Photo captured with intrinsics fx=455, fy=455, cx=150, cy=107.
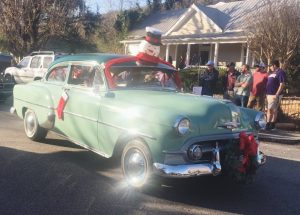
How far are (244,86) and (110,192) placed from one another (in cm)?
683

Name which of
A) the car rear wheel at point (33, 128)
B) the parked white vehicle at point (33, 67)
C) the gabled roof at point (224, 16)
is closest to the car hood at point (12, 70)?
the parked white vehicle at point (33, 67)

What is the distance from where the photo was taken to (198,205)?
5.20 meters

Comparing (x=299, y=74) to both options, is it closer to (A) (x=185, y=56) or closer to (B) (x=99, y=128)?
(A) (x=185, y=56)

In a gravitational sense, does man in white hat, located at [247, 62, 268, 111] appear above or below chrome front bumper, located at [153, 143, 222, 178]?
above

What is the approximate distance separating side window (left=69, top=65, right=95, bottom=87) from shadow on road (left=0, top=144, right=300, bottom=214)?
1.21m

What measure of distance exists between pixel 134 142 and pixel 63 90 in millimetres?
2098

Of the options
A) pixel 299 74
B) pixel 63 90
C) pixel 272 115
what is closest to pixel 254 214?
pixel 63 90

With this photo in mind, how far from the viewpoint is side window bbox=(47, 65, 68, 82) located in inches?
296

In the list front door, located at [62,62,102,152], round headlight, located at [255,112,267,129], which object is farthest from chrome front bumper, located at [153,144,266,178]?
front door, located at [62,62,102,152]

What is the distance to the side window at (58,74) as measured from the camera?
7524mm

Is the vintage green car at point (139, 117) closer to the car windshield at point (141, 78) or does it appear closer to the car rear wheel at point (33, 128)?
the car windshield at point (141, 78)

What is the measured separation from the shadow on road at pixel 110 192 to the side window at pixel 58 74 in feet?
4.65

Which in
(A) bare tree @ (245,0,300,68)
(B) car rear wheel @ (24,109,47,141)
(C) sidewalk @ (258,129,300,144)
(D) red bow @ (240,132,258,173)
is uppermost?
(A) bare tree @ (245,0,300,68)

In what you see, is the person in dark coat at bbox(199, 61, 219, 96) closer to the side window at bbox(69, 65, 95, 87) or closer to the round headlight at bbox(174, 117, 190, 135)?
the side window at bbox(69, 65, 95, 87)
